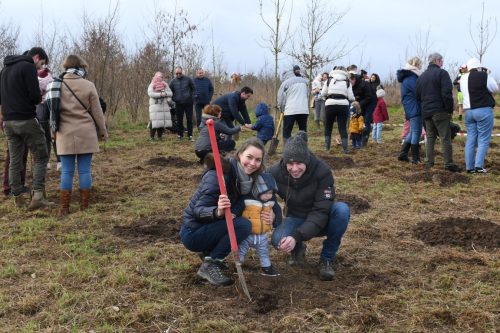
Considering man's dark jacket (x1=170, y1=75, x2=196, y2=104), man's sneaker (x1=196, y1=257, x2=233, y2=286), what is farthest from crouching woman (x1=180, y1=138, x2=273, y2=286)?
man's dark jacket (x1=170, y1=75, x2=196, y2=104)

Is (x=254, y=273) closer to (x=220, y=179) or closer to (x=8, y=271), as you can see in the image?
(x=220, y=179)

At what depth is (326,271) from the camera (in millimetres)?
3910

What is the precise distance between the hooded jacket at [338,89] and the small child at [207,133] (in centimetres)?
319

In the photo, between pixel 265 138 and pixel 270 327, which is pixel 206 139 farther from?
pixel 270 327

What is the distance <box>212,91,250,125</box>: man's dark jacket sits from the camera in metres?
9.02

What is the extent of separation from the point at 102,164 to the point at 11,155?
130 inches

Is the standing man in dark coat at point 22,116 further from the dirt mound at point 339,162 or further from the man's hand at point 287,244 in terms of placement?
the dirt mound at point 339,162

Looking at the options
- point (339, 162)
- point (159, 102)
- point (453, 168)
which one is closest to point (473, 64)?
point (453, 168)

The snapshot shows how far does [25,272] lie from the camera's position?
4070 millimetres

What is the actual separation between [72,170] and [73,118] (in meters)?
0.57

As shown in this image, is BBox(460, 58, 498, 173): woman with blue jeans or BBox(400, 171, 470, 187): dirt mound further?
BBox(460, 58, 498, 173): woman with blue jeans

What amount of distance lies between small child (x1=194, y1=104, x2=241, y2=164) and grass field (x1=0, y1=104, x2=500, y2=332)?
671mm

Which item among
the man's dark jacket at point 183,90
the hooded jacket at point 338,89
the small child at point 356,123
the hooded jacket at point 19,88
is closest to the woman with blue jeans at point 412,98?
the hooded jacket at point 338,89

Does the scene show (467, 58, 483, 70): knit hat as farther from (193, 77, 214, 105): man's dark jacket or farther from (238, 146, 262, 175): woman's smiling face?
(193, 77, 214, 105): man's dark jacket
